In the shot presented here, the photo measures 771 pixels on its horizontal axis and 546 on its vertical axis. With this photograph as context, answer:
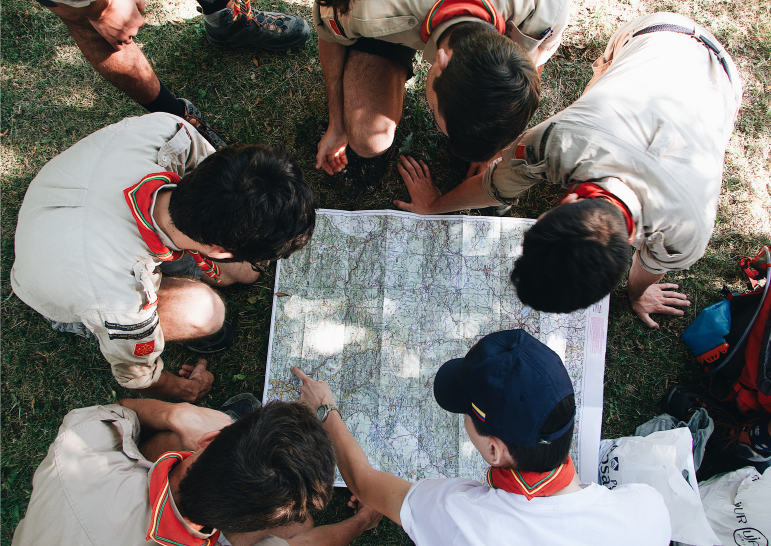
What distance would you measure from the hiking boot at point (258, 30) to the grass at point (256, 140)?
0.08 m

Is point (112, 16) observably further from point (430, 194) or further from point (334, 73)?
point (430, 194)

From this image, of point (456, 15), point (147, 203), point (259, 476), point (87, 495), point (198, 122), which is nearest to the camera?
point (259, 476)

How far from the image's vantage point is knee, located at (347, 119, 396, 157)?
2268 mm

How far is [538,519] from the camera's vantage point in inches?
55.0

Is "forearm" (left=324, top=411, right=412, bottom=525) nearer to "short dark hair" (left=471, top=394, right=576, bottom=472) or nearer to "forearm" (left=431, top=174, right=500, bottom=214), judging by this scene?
"short dark hair" (left=471, top=394, right=576, bottom=472)

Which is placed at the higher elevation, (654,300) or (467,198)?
(467,198)

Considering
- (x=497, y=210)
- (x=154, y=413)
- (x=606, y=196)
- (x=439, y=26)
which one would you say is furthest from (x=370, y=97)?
(x=154, y=413)

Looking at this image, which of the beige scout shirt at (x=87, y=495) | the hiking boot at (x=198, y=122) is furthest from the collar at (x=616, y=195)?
the hiking boot at (x=198, y=122)

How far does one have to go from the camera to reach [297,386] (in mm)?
2299

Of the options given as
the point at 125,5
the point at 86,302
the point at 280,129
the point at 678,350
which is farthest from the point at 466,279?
the point at 125,5

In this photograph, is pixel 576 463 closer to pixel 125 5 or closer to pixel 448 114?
pixel 448 114

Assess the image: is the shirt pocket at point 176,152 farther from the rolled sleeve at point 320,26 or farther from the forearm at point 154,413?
the forearm at point 154,413

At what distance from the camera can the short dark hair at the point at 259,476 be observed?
135cm

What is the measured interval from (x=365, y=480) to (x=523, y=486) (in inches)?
27.5
